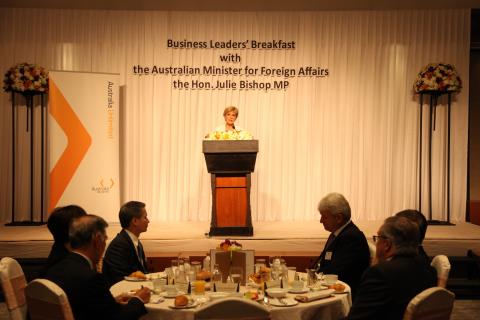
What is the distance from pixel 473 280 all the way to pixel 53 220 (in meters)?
4.84

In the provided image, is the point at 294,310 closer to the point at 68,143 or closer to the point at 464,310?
the point at 464,310

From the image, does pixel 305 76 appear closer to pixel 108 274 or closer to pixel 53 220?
pixel 108 274

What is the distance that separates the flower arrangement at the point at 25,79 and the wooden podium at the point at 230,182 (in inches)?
106

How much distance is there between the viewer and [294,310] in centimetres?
328

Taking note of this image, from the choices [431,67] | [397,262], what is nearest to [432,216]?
[431,67]

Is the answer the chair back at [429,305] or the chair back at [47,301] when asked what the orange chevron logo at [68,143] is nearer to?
the chair back at [47,301]

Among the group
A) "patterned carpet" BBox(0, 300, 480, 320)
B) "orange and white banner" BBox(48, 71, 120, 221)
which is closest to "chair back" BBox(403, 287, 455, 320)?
"patterned carpet" BBox(0, 300, 480, 320)

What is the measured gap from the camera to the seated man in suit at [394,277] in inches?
111

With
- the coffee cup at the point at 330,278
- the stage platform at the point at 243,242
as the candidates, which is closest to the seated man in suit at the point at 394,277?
the coffee cup at the point at 330,278

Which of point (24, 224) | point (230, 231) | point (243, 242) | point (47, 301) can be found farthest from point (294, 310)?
point (24, 224)

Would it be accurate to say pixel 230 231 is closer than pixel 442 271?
No

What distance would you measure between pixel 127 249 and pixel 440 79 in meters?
5.37

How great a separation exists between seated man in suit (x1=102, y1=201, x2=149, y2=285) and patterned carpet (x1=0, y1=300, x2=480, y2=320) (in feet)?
6.37

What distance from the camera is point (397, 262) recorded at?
9.50ft
